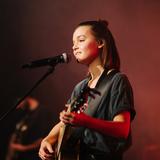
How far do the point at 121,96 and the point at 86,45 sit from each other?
0.35 metres

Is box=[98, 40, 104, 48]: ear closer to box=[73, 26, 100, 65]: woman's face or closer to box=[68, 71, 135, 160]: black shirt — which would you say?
box=[73, 26, 100, 65]: woman's face

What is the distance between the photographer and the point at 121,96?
185 centimetres

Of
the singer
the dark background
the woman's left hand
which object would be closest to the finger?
the singer

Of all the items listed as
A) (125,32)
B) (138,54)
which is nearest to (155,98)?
(138,54)

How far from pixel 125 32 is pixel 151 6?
12.9 inches

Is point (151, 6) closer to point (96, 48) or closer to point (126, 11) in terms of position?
point (126, 11)

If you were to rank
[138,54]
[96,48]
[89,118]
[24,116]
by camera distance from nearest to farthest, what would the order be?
[89,118], [96,48], [138,54], [24,116]

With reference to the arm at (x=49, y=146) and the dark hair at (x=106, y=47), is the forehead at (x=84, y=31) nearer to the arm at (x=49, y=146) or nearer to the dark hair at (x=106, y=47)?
the dark hair at (x=106, y=47)

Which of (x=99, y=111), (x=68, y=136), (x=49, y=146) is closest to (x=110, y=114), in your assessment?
(x=99, y=111)

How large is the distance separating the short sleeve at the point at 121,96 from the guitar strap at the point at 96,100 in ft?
0.12

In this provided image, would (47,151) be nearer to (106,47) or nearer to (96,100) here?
(96,100)

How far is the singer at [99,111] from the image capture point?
176 cm

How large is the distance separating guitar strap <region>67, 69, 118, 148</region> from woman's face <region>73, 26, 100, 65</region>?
0.12 m

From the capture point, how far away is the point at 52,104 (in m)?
3.59
